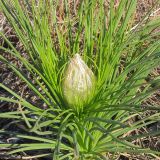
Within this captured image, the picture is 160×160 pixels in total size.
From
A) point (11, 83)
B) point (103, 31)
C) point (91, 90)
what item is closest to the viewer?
point (91, 90)

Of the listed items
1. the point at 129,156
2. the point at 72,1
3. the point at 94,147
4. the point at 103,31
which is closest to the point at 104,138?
the point at 94,147

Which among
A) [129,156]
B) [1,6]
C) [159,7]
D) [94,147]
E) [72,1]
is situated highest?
[1,6]

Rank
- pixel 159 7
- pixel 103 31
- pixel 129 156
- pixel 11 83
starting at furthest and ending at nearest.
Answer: pixel 159 7
pixel 11 83
pixel 129 156
pixel 103 31

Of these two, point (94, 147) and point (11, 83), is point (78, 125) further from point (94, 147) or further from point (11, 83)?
point (11, 83)

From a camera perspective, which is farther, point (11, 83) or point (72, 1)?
point (72, 1)

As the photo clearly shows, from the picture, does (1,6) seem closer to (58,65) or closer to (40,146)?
(58,65)

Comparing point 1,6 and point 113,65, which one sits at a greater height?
point 1,6
